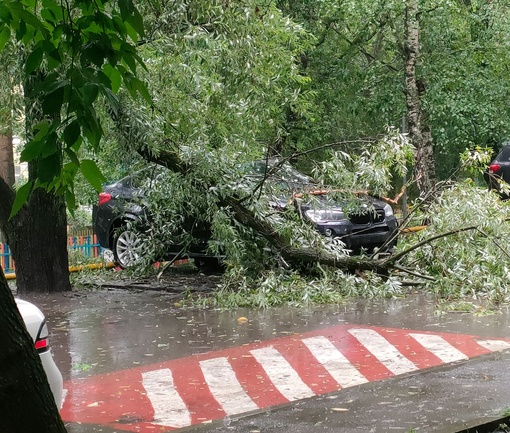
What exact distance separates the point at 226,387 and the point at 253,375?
49 cm

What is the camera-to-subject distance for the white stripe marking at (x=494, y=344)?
28.7 feet

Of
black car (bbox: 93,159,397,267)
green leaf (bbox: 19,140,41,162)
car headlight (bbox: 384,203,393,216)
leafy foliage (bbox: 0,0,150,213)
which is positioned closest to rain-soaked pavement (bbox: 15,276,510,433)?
black car (bbox: 93,159,397,267)

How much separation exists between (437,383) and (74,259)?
41.6 feet

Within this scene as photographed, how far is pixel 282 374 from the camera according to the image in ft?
25.8

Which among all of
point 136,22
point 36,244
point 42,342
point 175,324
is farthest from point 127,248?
point 136,22

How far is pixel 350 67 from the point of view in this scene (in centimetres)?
2620

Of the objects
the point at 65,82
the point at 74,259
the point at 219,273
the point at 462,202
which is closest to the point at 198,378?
the point at 65,82

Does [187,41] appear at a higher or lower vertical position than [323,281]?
higher

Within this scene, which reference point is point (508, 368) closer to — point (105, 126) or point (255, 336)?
point (255, 336)

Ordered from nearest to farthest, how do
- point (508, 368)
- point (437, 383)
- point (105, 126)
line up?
1. point (437, 383)
2. point (508, 368)
3. point (105, 126)

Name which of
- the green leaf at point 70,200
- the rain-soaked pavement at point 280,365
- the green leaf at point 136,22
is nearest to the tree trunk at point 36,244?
the rain-soaked pavement at point 280,365

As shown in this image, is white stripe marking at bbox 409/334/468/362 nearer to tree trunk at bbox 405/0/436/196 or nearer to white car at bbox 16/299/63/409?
white car at bbox 16/299/63/409

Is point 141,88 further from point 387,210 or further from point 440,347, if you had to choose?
point 387,210

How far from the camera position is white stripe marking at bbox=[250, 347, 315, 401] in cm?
720
